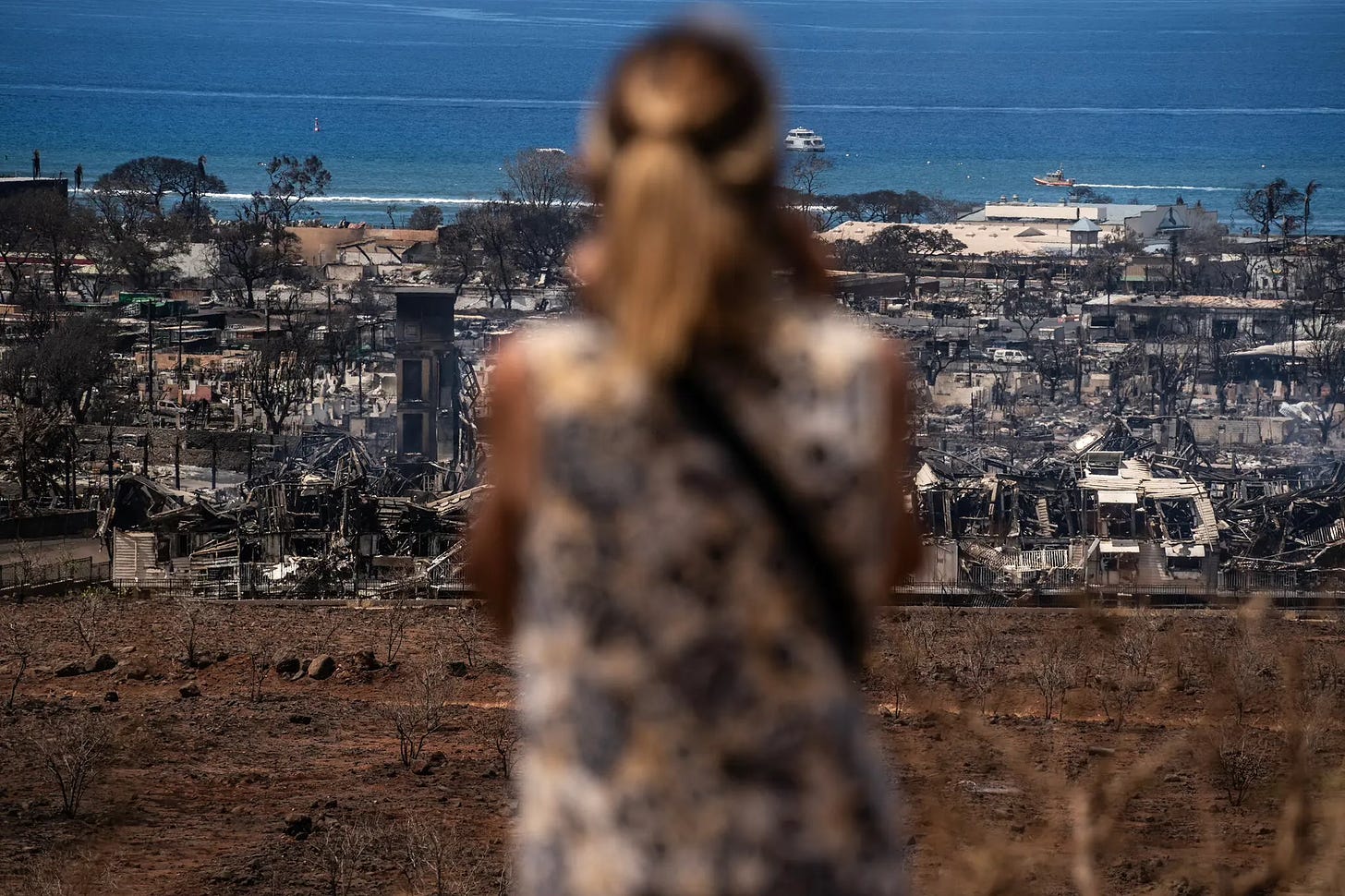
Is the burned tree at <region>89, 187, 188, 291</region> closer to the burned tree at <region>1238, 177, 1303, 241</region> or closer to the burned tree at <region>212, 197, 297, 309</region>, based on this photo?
the burned tree at <region>212, 197, 297, 309</region>

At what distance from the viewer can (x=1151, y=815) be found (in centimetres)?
1134

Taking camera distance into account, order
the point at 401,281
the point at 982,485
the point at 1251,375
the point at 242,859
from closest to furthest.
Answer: the point at 242,859, the point at 982,485, the point at 1251,375, the point at 401,281

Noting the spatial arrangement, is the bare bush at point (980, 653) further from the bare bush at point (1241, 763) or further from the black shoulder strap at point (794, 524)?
the black shoulder strap at point (794, 524)

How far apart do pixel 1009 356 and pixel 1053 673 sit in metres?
22.8

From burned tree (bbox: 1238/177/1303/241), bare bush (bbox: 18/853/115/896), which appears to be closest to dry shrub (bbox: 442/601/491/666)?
bare bush (bbox: 18/853/115/896)

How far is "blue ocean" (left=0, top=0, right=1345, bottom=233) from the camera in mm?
99250

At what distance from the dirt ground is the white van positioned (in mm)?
18891

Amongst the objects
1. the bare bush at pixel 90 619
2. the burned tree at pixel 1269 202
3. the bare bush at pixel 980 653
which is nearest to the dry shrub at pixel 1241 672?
the bare bush at pixel 980 653

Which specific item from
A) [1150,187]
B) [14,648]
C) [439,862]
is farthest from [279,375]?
[1150,187]

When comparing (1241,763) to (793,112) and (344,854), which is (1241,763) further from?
(793,112)

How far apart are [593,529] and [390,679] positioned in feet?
44.6

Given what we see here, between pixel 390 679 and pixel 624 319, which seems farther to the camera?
pixel 390 679

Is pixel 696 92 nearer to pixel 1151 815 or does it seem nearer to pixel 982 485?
pixel 1151 815

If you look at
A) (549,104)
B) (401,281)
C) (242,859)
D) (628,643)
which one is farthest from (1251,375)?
(549,104)
